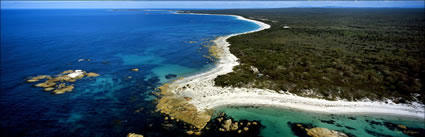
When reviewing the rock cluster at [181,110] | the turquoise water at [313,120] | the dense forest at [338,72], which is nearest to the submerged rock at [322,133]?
the turquoise water at [313,120]

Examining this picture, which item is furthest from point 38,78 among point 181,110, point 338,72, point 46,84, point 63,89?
point 338,72

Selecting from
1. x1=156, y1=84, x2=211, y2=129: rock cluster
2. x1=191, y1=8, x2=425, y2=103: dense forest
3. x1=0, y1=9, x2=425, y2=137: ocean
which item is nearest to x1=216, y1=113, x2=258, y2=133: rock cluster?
x1=0, y1=9, x2=425, y2=137: ocean

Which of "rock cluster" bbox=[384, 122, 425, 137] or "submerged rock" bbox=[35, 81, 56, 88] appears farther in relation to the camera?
"submerged rock" bbox=[35, 81, 56, 88]

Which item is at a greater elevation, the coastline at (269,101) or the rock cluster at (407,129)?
the coastline at (269,101)

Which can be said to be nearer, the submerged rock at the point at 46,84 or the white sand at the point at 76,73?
the submerged rock at the point at 46,84

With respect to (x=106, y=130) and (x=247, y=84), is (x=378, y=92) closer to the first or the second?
(x=247, y=84)

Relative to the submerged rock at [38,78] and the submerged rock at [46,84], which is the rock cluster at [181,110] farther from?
the submerged rock at [38,78]

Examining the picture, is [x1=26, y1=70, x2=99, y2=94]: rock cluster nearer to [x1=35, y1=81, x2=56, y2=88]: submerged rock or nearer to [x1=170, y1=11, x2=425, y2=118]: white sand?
[x1=35, y1=81, x2=56, y2=88]: submerged rock
